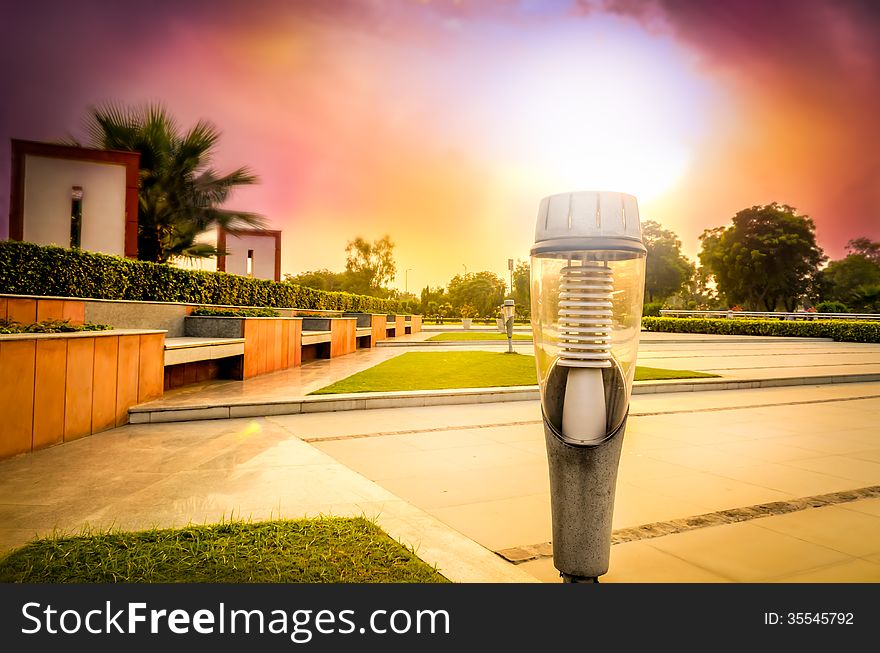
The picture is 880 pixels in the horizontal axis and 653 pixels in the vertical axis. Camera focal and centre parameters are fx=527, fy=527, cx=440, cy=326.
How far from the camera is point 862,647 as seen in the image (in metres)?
1.38

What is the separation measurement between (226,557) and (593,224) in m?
1.85

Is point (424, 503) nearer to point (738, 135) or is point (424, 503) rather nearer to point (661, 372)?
point (738, 135)

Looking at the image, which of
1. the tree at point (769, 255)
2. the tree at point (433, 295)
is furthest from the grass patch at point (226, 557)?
the tree at point (433, 295)

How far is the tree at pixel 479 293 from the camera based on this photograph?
6594cm

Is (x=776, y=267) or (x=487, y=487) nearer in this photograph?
(x=487, y=487)

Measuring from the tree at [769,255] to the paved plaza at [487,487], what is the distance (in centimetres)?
4677

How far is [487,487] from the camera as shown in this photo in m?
3.29

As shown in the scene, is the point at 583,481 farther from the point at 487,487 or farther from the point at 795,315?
the point at 795,315

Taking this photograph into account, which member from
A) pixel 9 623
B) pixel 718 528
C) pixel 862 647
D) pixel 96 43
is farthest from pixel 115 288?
pixel 862 647

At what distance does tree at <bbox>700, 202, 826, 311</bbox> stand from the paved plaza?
1841 inches

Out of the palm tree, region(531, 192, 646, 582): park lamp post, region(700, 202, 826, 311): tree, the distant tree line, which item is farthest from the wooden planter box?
region(700, 202, 826, 311): tree

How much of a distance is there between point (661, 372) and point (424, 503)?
7.40 meters

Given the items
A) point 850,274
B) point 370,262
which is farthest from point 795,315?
point 850,274

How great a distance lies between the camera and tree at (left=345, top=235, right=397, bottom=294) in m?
46.9
